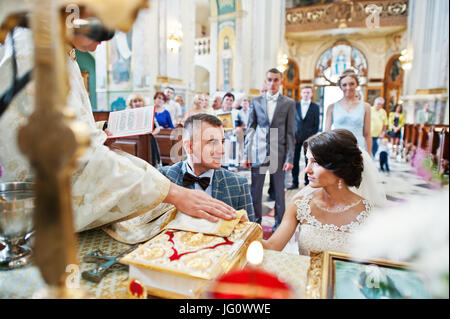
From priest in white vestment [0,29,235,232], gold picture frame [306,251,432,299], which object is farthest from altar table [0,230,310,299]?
priest in white vestment [0,29,235,232]

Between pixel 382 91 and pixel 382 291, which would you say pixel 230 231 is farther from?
pixel 382 91

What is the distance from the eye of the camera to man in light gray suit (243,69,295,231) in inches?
137

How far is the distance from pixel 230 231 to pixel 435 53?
44.2 feet

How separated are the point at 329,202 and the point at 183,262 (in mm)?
1169

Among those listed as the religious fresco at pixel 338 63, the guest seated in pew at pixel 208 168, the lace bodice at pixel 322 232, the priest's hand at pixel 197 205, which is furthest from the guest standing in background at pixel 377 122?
the religious fresco at pixel 338 63

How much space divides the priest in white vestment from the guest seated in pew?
0.80 m

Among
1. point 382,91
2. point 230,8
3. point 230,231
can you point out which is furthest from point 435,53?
point 230,231

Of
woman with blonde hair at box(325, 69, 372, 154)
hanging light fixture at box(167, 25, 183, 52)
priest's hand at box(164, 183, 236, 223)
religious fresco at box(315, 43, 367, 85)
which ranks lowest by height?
priest's hand at box(164, 183, 236, 223)

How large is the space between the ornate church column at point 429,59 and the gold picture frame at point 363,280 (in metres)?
12.9

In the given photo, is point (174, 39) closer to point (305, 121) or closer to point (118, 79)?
point (118, 79)

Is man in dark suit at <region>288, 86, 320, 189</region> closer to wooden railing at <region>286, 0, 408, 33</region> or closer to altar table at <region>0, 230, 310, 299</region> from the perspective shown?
altar table at <region>0, 230, 310, 299</region>

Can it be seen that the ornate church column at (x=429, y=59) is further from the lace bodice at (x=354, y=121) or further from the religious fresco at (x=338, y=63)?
the lace bodice at (x=354, y=121)

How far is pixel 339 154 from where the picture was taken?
1.52 metres
